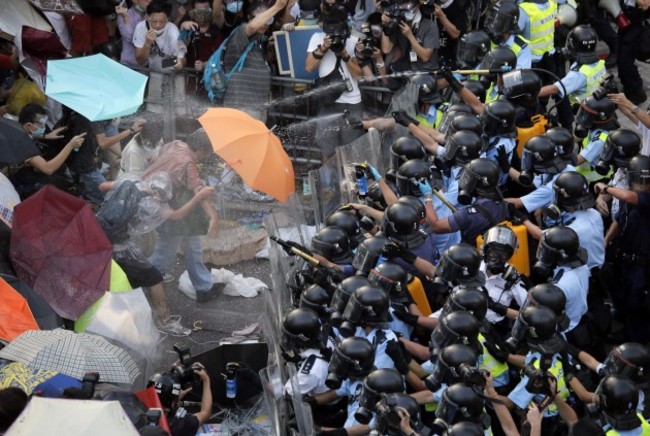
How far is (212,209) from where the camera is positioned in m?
9.97

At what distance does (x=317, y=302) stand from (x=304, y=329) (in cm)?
41

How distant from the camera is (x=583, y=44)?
10.4 metres

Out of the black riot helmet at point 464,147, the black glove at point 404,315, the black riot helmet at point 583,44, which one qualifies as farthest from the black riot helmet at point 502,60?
the black glove at point 404,315

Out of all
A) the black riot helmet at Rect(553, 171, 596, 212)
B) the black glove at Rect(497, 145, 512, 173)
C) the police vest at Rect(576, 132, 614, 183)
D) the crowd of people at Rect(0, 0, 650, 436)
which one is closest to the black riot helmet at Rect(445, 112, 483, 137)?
the crowd of people at Rect(0, 0, 650, 436)

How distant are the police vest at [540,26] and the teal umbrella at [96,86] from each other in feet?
12.7

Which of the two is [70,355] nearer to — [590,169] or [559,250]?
[559,250]

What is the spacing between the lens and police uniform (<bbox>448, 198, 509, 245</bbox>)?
882cm

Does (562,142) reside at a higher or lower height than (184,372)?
higher

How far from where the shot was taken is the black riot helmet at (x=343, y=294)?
7.68 meters

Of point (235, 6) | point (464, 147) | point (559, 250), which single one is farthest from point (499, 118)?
point (235, 6)

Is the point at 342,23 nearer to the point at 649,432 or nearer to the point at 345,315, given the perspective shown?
the point at 345,315

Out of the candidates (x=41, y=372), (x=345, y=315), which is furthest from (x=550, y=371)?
(x=41, y=372)

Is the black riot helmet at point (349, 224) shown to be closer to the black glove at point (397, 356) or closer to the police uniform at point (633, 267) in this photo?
the black glove at point (397, 356)

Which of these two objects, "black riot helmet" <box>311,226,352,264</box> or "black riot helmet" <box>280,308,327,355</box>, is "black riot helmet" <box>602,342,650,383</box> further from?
"black riot helmet" <box>311,226,352,264</box>
